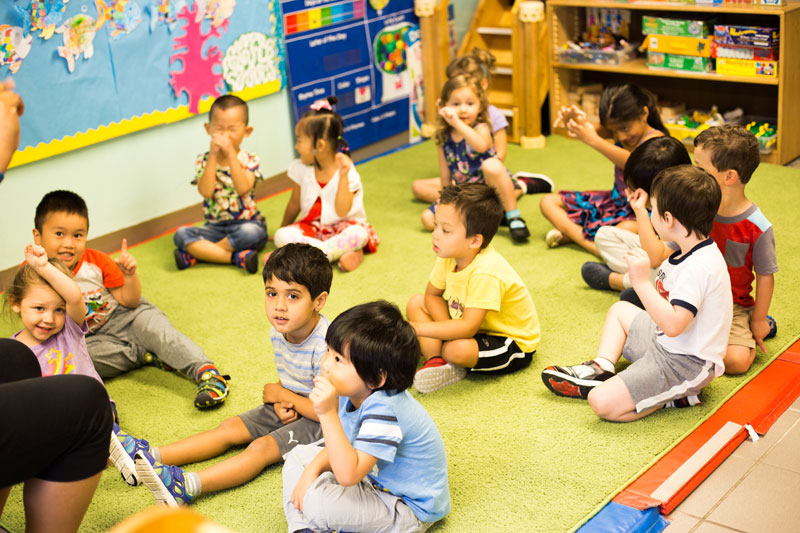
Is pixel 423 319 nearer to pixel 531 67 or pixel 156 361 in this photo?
pixel 156 361

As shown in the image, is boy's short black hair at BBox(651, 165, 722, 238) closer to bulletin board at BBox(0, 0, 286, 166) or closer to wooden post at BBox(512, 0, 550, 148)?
bulletin board at BBox(0, 0, 286, 166)

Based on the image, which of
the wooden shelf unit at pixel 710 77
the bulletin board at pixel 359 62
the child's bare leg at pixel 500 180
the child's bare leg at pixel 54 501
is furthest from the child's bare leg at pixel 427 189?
the child's bare leg at pixel 54 501

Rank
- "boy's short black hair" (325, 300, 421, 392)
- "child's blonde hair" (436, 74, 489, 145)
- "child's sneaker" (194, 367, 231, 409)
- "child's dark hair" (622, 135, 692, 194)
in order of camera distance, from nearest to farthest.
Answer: "boy's short black hair" (325, 300, 421, 392) < "child's sneaker" (194, 367, 231, 409) < "child's dark hair" (622, 135, 692, 194) < "child's blonde hair" (436, 74, 489, 145)

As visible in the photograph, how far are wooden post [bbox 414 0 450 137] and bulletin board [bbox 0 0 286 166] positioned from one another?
974 millimetres

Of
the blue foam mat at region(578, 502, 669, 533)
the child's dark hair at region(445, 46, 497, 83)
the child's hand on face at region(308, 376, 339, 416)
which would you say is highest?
the child's dark hair at region(445, 46, 497, 83)

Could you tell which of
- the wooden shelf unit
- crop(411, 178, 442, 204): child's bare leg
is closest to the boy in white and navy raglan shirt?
crop(411, 178, 442, 204): child's bare leg

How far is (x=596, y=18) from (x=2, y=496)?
3909 millimetres

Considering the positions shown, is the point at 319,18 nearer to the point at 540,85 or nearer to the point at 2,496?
the point at 540,85

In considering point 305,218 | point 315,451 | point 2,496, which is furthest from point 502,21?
point 2,496

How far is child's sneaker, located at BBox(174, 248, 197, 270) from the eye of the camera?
3.39m

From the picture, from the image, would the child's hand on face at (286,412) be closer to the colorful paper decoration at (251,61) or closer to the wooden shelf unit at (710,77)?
the colorful paper decoration at (251,61)

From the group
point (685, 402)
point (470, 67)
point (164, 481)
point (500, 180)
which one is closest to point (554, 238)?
point (500, 180)

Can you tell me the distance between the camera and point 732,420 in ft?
6.87

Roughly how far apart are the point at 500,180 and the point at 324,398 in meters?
2.06
